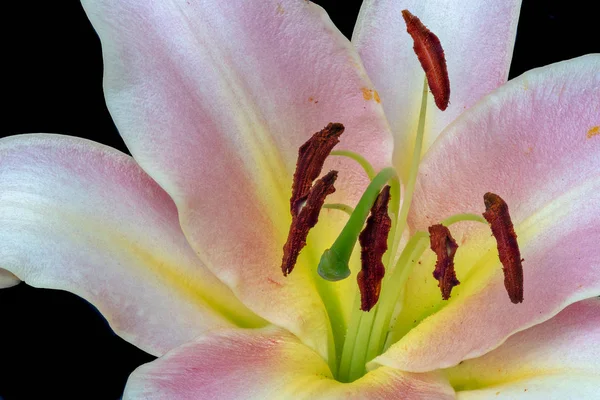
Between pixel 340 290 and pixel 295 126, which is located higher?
pixel 295 126

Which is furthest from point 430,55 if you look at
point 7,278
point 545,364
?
point 7,278

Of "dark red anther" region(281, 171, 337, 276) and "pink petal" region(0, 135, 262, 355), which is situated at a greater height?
"dark red anther" region(281, 171, 337, 276)

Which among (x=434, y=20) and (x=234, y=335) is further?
(x=434, y=20)

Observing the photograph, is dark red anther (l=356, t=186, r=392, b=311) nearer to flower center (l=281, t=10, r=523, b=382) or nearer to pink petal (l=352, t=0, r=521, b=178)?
flower center (l=281, t=10, r=523, b=382)

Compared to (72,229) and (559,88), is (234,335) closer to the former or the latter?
(72,229)

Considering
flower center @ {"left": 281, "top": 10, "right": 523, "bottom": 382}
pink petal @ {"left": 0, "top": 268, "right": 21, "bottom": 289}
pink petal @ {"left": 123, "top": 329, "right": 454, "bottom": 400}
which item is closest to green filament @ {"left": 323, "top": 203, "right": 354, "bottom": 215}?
flower center @ {"left": 281, "top": 10, "right": 523, "bottom": 382}

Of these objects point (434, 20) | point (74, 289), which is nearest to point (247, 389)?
point (74, 289)
